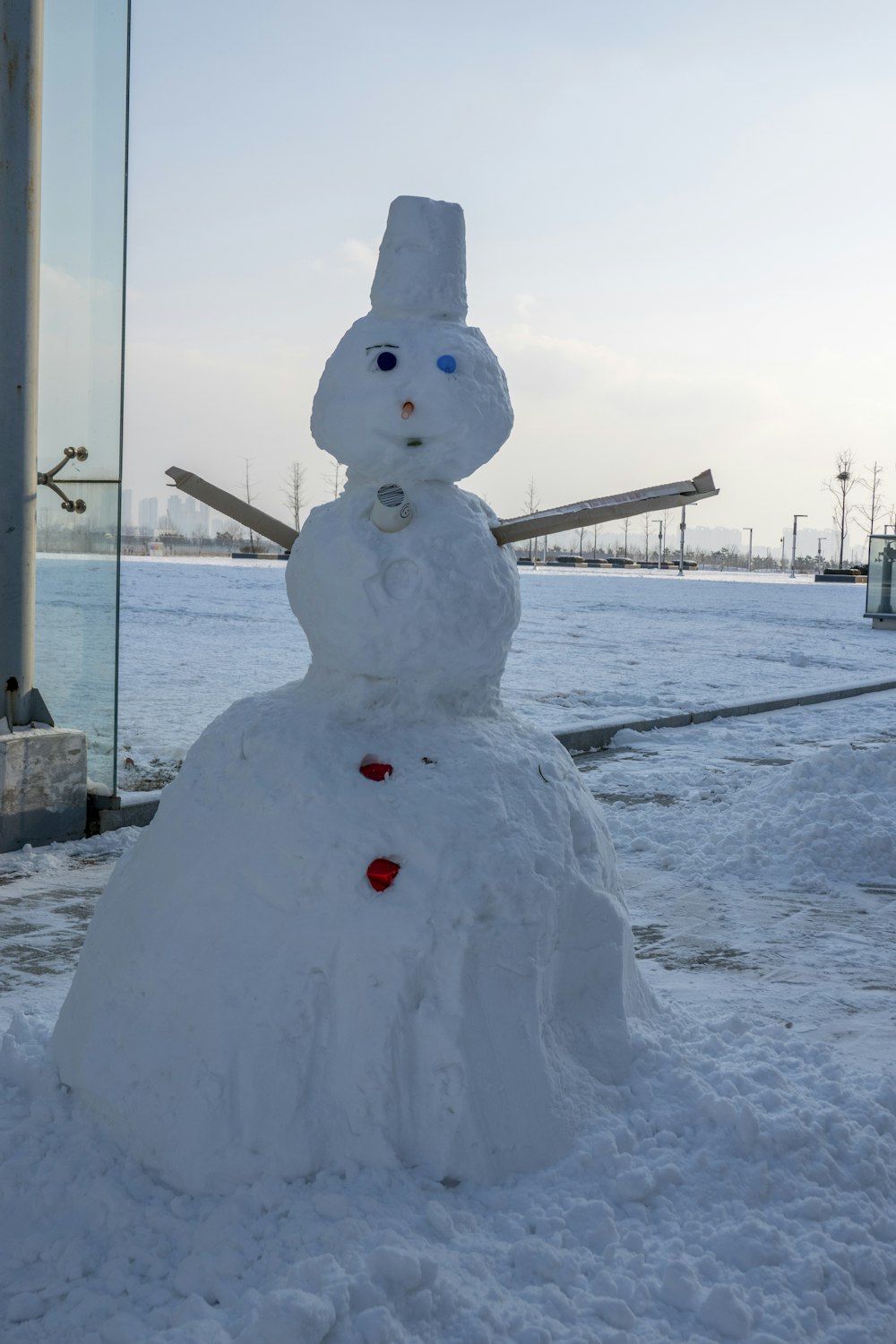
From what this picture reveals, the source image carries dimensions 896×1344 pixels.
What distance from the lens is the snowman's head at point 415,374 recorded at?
9.50 feet

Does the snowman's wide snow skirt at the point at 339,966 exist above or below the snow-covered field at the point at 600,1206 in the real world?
above

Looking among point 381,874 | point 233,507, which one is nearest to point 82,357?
point 233,507

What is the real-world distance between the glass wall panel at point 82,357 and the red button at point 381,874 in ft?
13.1

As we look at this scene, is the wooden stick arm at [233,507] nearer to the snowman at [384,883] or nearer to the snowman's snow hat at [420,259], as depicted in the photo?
the snowman at [384,883]

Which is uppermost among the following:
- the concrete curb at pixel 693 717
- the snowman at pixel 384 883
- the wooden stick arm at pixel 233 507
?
the wooden stick arm at pixel 233 507

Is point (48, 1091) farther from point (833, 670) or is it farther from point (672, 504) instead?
point (833, 670)

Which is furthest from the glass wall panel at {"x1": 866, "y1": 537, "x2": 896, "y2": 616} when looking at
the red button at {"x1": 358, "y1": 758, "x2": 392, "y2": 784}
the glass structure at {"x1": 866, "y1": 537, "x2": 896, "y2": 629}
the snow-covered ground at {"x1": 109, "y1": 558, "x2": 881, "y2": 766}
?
the red button at {"x1": 358, "y1": 758, "x2": 392, "y2": 784}

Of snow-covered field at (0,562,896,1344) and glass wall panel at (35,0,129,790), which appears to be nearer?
snow-covered field at (0,562,896,1344)

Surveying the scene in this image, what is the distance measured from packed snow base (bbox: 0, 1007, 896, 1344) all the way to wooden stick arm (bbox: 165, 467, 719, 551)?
4.49ft

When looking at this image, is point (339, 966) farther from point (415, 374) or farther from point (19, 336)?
point (19, 336)

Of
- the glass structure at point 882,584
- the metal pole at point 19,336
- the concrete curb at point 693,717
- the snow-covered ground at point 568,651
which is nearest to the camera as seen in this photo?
the metal pole at point 19,336

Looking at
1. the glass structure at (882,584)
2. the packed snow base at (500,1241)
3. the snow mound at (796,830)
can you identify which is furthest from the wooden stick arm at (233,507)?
the glass structure at (882,584)

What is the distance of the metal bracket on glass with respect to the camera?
619 cm

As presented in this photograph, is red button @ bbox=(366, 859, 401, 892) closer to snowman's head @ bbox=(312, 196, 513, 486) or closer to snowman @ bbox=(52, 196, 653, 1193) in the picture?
snowman @ bbox=(52, 196, 653, 1193)
